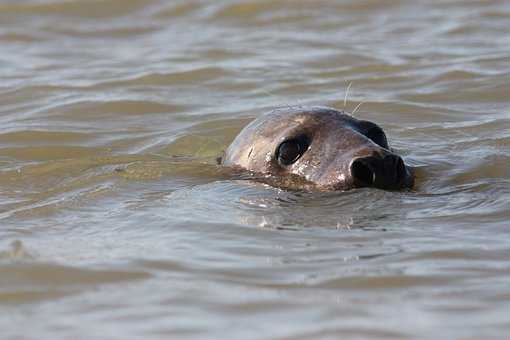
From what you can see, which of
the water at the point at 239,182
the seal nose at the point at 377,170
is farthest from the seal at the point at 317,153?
the water at the point at 239,182

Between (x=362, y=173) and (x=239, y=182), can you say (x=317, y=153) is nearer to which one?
(x=362, y=173)

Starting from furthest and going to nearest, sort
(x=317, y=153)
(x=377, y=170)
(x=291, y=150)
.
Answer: (x=291, y=150) < (x=317, y=153) < (x=377, y=170)

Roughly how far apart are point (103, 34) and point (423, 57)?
3486 millimetres

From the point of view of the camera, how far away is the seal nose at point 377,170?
584 centimetres

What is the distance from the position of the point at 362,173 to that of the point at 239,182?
81 centimetres

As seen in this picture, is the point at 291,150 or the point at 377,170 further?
the point at 291,150

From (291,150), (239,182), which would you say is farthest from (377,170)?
(239,182)

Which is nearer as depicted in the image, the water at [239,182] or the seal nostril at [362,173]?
the water at [239,182]

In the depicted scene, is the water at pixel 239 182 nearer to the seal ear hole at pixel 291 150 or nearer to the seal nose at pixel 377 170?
the seal nose at pixel 377 170

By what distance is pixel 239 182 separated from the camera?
647 cm

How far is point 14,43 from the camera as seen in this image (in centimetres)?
1212

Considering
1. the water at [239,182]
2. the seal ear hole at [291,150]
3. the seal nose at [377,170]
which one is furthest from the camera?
the seal ear hole at [291,150]

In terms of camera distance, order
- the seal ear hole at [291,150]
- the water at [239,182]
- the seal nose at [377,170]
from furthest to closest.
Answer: the seal ear hole at [291,150] → the seal nose at [377,170] → the water at [239,182]

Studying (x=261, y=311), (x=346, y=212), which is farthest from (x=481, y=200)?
(x=261, y=311)
